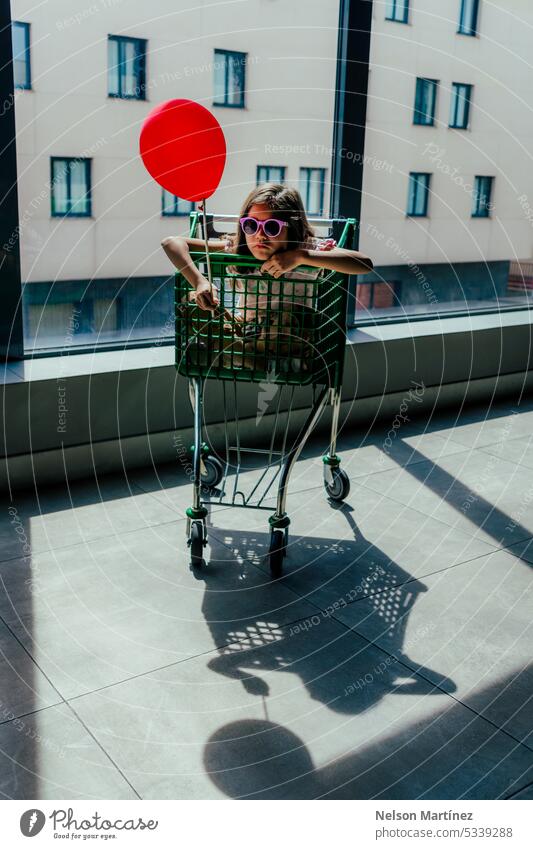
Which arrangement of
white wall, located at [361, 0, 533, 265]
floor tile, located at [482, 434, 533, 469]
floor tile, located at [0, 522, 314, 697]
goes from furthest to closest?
white wall, located at [361, 0, 533, 265]
floor tile, located at [482, 434, 533, 469]
floor tile, located at [0, 522, 314, 697]

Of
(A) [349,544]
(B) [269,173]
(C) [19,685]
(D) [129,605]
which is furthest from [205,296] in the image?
(B) [269,173]

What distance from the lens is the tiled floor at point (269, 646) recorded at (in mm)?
1830

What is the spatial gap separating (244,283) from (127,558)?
981 mm

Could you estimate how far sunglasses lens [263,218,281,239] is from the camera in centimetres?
252

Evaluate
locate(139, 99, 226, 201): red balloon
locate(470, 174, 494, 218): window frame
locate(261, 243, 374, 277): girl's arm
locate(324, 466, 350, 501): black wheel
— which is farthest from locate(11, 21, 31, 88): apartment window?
locate(470, 174, 494, 218): window frame

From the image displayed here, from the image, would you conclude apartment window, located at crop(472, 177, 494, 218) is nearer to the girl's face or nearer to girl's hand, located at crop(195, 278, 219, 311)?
the girl's face

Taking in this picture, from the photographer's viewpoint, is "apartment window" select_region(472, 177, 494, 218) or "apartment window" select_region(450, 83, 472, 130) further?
"apartment window" select_region(472, 177, 494, 218)

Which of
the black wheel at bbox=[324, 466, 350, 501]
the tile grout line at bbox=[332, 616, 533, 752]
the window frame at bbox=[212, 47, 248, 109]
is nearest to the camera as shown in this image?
the tile grout line at bbox=[332, 616, 533, 752]

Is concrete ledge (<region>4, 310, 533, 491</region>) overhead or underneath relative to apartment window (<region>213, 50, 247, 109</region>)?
underneath

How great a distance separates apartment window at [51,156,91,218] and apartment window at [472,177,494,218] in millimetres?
2471

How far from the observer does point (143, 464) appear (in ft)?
12.0

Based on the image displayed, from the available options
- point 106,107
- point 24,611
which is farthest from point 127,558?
point 106,107

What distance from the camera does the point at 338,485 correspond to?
3.29 m
